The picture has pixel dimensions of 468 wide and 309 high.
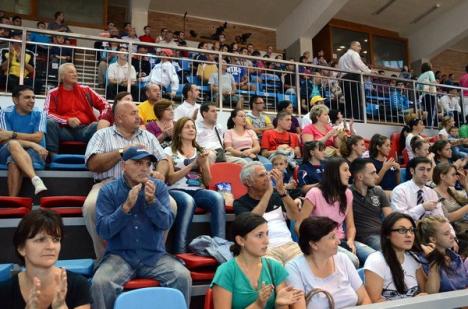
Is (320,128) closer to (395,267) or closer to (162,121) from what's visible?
(162,121)

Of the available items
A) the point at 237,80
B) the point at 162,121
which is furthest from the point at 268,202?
the point at 237,80

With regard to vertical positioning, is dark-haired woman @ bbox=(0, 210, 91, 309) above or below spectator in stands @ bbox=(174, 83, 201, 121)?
below

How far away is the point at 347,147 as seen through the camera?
450 cm

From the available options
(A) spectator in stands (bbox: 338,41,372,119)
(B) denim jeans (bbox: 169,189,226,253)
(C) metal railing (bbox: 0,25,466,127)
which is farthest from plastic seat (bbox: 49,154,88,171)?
(A) spectator in stands (bbox: 338,41,372,119)

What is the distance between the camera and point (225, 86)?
650 cm

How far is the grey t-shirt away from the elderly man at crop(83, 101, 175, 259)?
1556mm

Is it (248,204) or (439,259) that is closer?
(439,259)

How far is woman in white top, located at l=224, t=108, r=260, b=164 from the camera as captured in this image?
456 centimetres

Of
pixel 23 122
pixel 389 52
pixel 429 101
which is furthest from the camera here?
pixel 389 52

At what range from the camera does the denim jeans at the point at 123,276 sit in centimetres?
210

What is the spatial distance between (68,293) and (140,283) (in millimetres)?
512

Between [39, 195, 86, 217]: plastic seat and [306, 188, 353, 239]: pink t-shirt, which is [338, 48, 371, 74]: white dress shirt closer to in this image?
[306, 188, 353, 239]: pink t-shirt

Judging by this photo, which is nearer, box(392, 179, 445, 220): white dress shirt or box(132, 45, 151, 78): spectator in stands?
box(392, 179, 445, 220): white dress shirt

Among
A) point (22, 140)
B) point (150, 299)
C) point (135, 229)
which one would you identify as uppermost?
point (22, 140)
